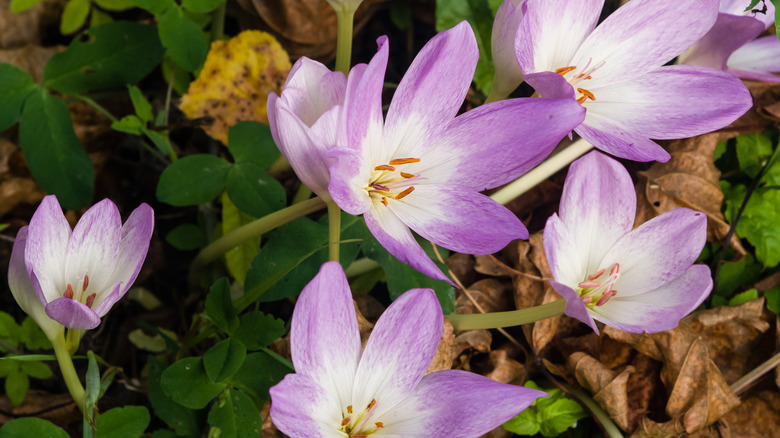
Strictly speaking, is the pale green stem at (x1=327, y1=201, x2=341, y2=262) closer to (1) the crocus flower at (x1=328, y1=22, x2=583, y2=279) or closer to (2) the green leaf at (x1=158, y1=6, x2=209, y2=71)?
(1) the crocus flower at (x1=328, y1=22, x2=583, y2=279)

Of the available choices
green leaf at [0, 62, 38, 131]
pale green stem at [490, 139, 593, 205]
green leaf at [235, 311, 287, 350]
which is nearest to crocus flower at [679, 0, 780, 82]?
pale green stem at [490, 139, 593, 205]

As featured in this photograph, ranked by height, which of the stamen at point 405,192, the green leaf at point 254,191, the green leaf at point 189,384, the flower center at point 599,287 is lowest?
the green leaf at point 189,384

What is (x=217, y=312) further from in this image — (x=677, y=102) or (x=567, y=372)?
(x=677, y=102)

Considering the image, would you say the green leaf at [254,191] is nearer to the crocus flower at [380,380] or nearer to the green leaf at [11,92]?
the crocus flower at [380,380]

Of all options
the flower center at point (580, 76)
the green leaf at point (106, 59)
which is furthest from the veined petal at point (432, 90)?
the green leaf at point (106, 59)

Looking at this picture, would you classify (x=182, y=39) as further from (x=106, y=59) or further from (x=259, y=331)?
(x=259, y=331)

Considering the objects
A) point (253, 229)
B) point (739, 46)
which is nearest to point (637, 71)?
point (739, 46)
